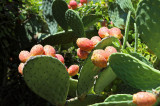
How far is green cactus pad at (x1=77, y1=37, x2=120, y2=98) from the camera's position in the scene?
1.10 m

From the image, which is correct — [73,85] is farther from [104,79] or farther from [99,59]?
[99,59]

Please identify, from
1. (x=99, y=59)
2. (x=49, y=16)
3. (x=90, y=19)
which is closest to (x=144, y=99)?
(x=99, y=59)

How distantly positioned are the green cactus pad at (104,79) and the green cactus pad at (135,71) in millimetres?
128

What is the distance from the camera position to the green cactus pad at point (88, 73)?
110 cm

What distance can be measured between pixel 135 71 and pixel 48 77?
44 cm

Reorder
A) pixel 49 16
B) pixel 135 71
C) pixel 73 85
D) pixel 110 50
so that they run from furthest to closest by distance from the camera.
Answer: pixel 49 16, pixel 73 85, pixel 110 50, pixel 135 71

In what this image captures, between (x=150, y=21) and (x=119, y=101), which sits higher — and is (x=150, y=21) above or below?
above

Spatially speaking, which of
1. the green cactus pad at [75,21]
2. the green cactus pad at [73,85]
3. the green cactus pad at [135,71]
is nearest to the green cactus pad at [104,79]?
the green cactus pad at [135,71]

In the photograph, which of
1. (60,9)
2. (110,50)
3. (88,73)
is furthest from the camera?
(60,9)

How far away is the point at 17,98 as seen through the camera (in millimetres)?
2799

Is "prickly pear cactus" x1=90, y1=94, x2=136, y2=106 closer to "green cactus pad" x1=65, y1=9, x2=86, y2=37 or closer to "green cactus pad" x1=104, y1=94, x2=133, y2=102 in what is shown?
"green cactus pad" x1=104, y1=94, x2=133, y2=102

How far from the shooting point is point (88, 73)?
114cm

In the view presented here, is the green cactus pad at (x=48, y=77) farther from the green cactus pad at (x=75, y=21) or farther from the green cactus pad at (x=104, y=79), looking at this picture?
the green cactus pad at (x=75, y=21)

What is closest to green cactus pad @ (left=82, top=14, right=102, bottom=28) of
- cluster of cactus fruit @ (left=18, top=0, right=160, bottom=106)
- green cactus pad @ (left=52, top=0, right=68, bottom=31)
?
green cactus pad @ (left=52, top=0, right=68, bottom=31)
